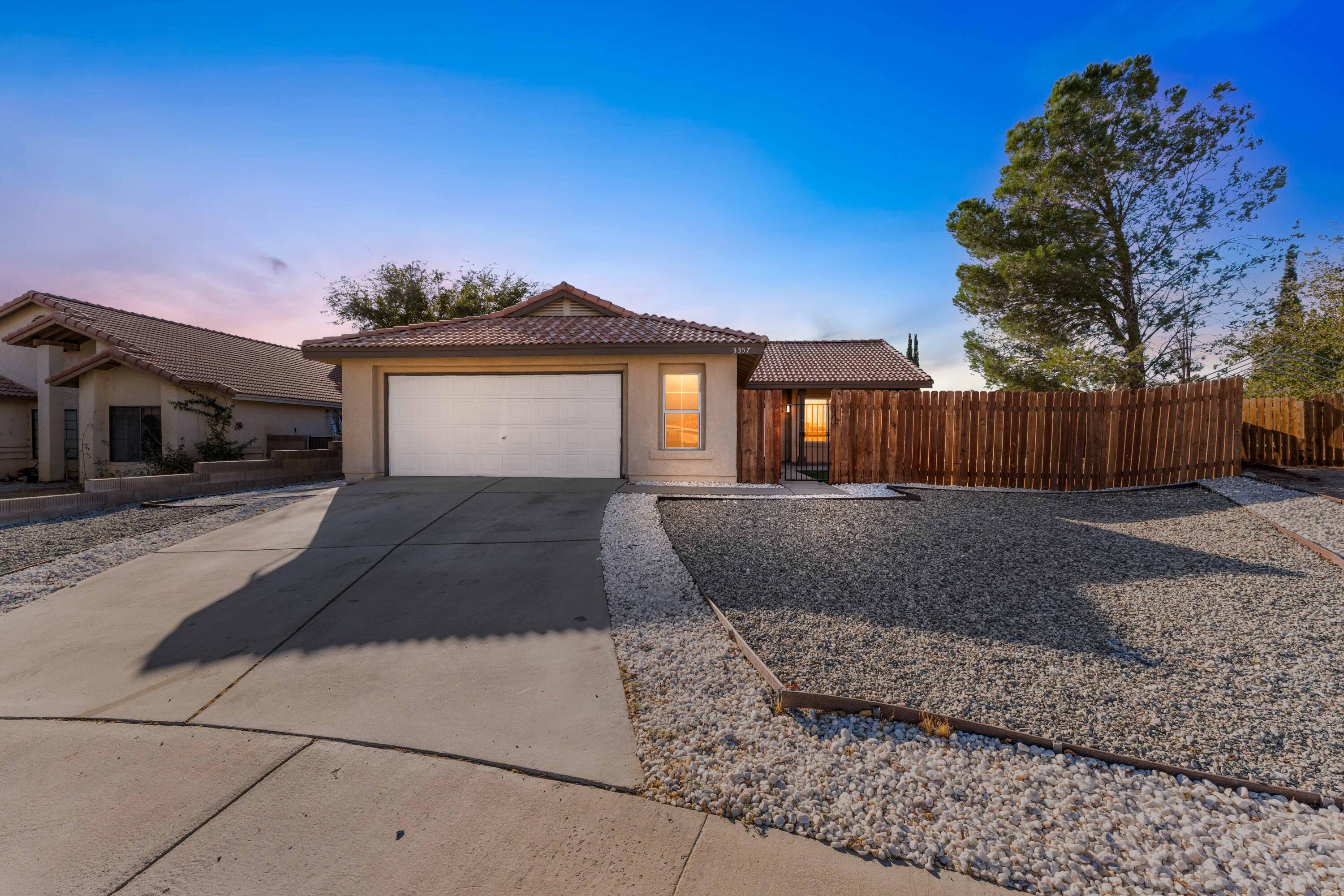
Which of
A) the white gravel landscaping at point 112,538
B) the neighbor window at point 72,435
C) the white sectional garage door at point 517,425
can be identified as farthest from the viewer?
the neighbor window at point 72,435

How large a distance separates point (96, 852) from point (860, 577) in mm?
5210

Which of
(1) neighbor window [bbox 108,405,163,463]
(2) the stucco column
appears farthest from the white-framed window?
(2) the stucco column

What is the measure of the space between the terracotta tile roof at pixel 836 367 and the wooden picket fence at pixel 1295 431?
7.78 metres

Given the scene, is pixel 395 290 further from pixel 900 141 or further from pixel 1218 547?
pixel 1218 547

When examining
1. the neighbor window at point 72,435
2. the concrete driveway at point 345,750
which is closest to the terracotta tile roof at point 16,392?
the neighbor window at point 72,435

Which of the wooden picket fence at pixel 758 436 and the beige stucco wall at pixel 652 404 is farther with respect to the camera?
the wooden picket fence at pixel 758 436

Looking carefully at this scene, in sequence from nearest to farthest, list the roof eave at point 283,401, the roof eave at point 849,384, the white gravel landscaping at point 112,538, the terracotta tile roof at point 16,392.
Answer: the white gravel landscaping at point 112,538 < the roof eave at point 283,401 < the terracotta tile roof at point 16,392 < the roof eave at point 849,384

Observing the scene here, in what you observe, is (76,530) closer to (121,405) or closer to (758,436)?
(121,405)

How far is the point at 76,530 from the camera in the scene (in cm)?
761

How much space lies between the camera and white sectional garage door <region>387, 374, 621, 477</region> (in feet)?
35.6

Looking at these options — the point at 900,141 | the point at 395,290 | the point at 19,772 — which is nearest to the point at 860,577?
the point at 19,772

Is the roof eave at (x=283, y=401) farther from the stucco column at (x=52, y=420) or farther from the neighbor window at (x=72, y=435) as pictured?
the stucco column at (x=52, y=420)

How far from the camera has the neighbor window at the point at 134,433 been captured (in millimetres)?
14453

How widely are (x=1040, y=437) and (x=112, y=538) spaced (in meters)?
14.9
